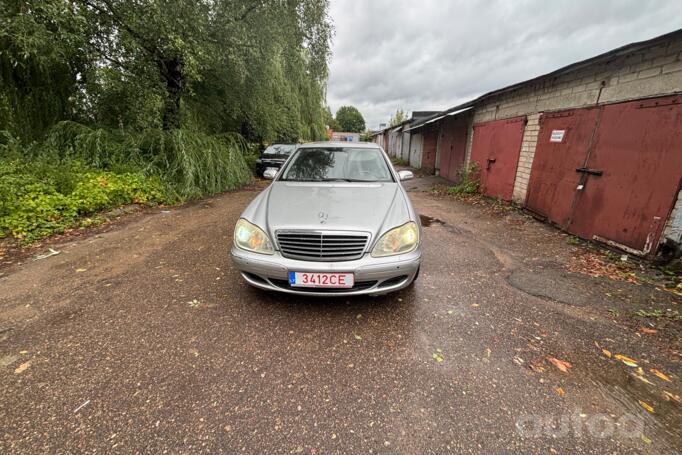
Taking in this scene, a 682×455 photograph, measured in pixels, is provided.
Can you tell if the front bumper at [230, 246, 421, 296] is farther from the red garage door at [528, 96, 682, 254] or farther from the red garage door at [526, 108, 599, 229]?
the red garage door at [526, 108, 599, 229]

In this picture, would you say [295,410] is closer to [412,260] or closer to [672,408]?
[412,260]

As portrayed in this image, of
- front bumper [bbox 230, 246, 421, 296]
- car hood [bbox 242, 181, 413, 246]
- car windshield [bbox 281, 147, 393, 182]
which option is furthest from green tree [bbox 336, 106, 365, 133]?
front bumper [bbox 230, 246, 421, 296]

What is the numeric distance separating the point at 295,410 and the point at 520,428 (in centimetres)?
128

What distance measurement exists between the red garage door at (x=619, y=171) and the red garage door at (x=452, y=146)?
5.09 metres

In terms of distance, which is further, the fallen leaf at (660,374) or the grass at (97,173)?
the grass at (97,173)

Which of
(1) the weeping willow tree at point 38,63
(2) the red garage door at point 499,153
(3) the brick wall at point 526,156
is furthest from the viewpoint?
(2) the red garage door at point 499,153

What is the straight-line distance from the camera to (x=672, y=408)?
1.67 metres

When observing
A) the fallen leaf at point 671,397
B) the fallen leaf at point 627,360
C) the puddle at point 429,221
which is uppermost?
the puddle at point 429,221

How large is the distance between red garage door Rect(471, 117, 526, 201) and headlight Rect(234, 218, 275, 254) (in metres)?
6.71

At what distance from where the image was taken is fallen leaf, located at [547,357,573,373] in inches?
77.1

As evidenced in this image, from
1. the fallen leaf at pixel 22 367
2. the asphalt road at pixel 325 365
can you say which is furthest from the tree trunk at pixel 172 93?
the fallen leaf at pixel 22 367

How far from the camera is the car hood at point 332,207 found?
2268mm

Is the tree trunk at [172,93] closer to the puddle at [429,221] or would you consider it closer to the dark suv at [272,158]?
the dark suv at [272,158]

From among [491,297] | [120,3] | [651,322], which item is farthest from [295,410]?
[120,3]
